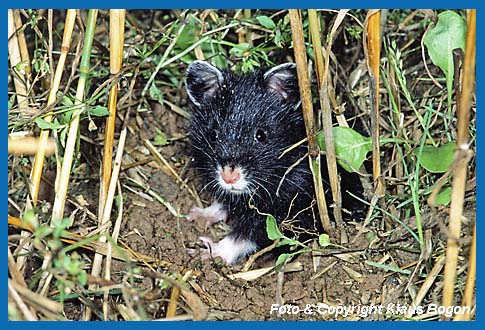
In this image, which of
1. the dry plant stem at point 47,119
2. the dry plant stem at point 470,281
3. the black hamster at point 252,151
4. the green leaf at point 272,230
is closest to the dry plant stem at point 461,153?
the dry plant stem at point 470,281

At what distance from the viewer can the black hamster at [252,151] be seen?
14.3 feet

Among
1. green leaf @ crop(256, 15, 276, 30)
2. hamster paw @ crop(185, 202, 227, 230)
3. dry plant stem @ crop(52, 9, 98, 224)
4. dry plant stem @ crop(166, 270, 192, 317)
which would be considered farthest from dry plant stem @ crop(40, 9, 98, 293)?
hamster paw @ crop(185, 202, 227, 230)

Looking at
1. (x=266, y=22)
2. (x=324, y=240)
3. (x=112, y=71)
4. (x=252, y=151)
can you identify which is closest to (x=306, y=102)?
(x=252, y=151)

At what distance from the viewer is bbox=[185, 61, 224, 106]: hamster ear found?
4547mm

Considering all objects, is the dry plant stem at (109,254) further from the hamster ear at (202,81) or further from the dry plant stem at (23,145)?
the hamster ear at (202,81)

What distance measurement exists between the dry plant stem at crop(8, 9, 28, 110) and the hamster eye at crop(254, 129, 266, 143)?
130 centimetres

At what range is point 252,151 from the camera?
14.2 feet

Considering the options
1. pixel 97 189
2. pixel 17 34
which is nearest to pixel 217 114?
pixel 97 189

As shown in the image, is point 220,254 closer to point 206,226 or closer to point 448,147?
point 206,226

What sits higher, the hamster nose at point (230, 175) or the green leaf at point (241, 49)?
the green leaf at point (241, 49)

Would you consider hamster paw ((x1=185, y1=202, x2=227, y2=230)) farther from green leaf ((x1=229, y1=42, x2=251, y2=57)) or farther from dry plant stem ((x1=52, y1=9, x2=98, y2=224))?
dry plant stem ((x1=52, y1=9, x2=98, y2=224))

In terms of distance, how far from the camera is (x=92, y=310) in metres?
3.70

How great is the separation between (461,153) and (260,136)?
1462 millimetres

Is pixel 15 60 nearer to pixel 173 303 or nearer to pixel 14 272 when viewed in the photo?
→ pixel 14 272
